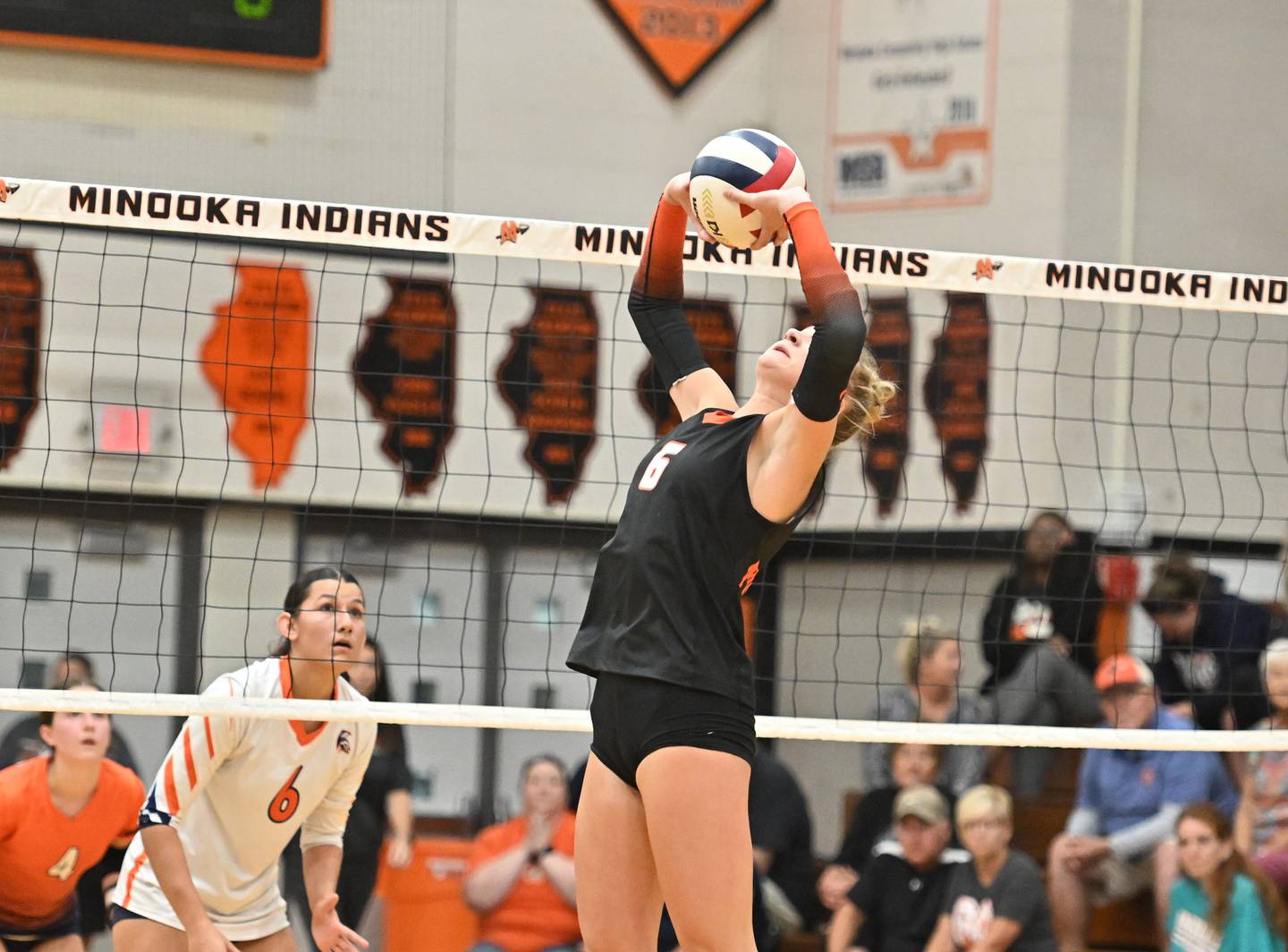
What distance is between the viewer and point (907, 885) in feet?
21.8

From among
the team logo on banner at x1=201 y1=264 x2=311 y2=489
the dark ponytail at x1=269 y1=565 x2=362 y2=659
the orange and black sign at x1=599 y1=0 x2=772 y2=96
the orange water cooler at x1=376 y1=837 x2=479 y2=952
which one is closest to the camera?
the dark ponytail at x1=269 y1=565 x2=362 y2=659

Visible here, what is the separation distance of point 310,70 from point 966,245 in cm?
358

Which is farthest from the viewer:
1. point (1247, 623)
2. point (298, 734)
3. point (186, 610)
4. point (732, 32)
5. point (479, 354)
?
point (732, 32)

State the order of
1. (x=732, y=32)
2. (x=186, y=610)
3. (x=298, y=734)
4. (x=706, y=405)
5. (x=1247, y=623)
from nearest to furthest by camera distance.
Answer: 1. (x=706, y=405)
2. (x=298, y=734)
3. (x=1247, y=623)
4. (x=186, y=610)
5. (x=732, y=32)

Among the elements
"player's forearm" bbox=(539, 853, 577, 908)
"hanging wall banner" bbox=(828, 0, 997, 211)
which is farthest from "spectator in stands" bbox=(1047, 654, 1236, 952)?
"hanging wall banner" bbox=(828, 0, 997, 211)

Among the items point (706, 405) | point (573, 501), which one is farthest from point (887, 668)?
point (706, 405)

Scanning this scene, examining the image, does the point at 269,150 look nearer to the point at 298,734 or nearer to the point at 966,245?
the point at 966,245

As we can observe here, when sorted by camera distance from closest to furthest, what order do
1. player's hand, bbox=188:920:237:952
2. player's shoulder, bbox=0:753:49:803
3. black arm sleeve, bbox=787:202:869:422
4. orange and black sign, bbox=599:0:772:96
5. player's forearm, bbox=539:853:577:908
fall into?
black arm sleeve, bbox=787:202:869:422, player's hand, bbox=188:920:237:952, player's shoulder, bbox=0:753:49:803, player's forearm, bbox=539:853:577:908, orange and black sign, bbox=599:0:772:96

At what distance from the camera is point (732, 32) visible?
1009cm

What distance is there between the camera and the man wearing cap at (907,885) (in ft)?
21.6

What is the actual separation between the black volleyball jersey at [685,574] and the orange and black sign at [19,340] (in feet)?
17.8

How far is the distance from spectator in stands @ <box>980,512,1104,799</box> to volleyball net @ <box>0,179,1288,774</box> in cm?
28

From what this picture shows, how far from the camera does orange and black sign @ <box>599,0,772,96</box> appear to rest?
9.93 meters

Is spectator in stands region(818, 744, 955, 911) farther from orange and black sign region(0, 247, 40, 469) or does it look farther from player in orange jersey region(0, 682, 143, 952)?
orange and black sign region(0, 247, 40, 469)
